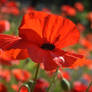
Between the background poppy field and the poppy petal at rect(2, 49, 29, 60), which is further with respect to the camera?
the background poppy field

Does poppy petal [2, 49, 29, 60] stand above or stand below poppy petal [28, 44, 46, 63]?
below

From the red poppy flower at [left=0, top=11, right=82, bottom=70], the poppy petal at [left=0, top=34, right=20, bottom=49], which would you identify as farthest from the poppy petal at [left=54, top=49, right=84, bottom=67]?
the poppy petal at [left=0, top=34, right=20, bottom=49]

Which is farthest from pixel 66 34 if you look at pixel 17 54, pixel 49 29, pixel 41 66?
pixel 41 66

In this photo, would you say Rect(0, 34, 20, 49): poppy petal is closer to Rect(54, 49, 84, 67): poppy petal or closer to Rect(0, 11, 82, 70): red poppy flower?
Rect(0, 11, 82, 70): red poppy flower

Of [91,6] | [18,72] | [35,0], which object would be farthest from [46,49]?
[91,6]

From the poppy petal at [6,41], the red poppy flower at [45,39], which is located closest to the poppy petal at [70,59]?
the red poppy flower at [45,39]

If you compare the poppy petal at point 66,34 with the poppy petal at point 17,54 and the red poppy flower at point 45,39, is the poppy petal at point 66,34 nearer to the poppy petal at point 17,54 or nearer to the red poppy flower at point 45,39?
the red poppy flower at point 45,39

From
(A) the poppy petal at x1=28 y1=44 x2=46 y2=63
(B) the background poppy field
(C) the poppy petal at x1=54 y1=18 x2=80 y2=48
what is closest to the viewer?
(A) the poppy petal at x1=28 y1=44 x2=46 y2=63
